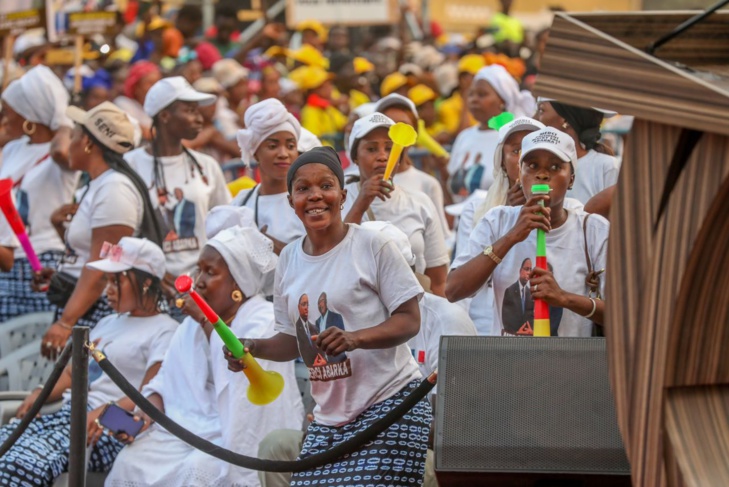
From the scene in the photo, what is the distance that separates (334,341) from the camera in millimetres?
4660

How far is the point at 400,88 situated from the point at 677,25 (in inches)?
366

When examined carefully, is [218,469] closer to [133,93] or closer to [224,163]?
[224,163]

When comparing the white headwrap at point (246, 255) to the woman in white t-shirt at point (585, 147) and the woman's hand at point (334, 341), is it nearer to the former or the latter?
the woman in white t-shirt at point (585, 147)

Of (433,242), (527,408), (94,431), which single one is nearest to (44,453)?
(94,431)

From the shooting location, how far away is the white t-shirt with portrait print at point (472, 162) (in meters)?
8.77

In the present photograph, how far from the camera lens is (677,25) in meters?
3.12

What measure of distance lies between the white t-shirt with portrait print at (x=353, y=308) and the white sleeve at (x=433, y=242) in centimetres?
165

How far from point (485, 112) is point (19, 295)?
3203 mm

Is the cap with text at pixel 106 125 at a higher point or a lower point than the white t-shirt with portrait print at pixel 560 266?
higher

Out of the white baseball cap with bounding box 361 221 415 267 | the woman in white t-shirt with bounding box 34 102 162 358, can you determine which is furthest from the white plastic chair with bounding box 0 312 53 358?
the white baseball cap with bounding box 361 221 415 267

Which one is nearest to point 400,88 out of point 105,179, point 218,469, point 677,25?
point 105,179

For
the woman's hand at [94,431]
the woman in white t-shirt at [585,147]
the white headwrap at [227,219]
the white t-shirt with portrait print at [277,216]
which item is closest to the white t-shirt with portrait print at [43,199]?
the white t-shirt with portrait print at [277,216]

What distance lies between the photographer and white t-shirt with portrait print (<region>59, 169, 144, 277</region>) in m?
7.68

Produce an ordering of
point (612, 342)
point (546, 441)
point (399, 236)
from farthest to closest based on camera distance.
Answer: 1. point (399, 236)
2. point (546, 441)
3. point (612, 342)
